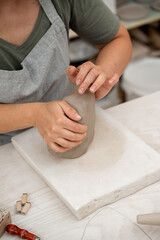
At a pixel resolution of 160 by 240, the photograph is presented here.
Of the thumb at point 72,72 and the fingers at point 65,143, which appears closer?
the fingers at point 65,143

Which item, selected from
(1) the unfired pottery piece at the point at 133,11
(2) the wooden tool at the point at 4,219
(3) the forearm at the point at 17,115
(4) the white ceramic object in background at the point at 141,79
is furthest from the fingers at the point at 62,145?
(1) the unfired pottery piece at the point at 133,11

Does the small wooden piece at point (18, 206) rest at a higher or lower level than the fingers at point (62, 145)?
lower

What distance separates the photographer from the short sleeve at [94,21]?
1102 millimetres

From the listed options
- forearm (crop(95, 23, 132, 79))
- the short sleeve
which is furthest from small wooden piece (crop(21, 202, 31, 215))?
the short sleeve

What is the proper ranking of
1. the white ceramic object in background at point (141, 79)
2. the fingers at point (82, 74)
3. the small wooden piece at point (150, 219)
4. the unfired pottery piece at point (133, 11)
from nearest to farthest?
1. the small wooden piece at point (150, 219)
2. the fingers at point (82, 74)
3. the white ceramic object in background at point (141, 79)
4. the unfired pottery piece at point (133, 11)

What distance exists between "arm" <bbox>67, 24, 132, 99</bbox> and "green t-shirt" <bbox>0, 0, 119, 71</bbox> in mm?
49

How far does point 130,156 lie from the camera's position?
886mm

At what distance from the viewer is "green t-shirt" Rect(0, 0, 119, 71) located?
956 millimetres

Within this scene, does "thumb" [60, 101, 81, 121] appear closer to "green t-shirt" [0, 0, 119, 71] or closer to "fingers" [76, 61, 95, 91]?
"fingers" [76, 61, 95, 91]

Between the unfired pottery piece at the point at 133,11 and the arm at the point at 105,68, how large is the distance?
1.17 meters

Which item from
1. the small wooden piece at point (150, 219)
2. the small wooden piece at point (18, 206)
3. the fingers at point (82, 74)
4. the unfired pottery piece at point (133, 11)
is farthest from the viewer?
the unfired pottery piece at point (133, 11)

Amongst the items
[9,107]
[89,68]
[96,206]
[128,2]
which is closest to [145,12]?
[128,2]

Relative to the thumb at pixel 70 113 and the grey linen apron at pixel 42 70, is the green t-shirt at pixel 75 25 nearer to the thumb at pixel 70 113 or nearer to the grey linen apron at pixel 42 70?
the grey linen apron at pixel 42 70

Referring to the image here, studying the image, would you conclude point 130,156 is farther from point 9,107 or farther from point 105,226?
point 9,107
